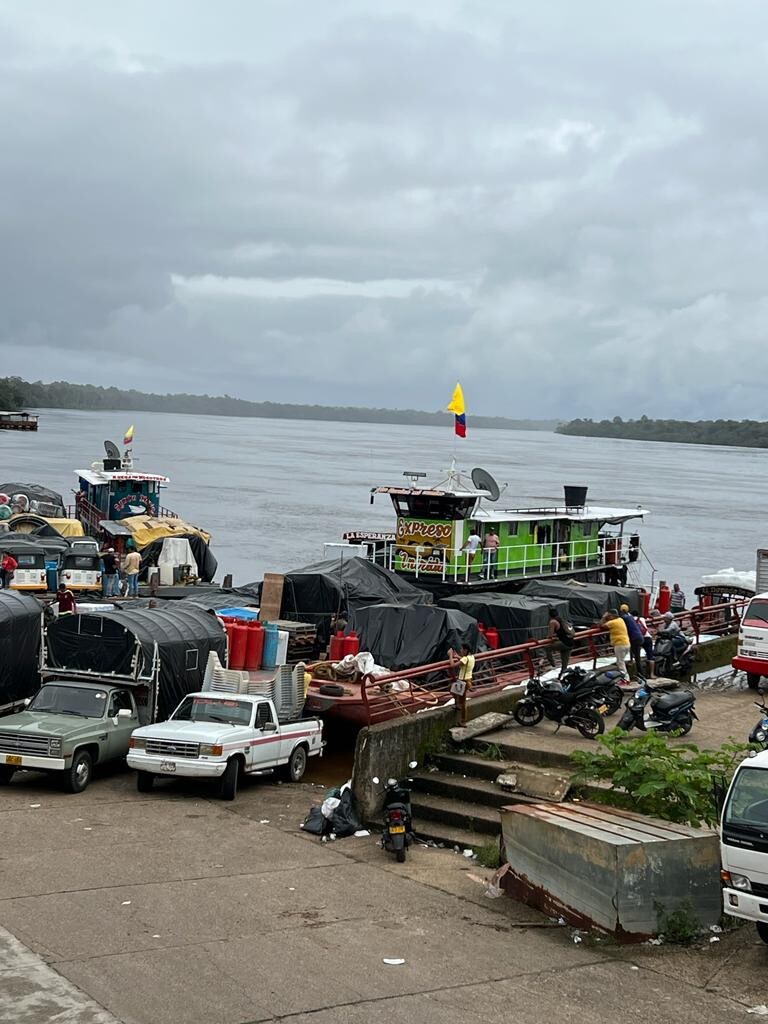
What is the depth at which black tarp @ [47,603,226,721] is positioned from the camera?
61.6 ft

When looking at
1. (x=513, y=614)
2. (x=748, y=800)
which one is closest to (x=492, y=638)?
(x=513, y=614)

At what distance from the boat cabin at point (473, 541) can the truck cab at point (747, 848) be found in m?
23.2

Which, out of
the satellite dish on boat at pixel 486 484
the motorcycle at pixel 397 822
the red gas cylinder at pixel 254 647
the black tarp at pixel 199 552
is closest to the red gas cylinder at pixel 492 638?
the red gas cylinder at pixel 254 647

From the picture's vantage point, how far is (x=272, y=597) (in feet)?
95.6

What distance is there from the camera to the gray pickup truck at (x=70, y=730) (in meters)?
15.9

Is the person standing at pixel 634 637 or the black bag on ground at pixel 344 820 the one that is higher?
the person standing at pixel 634 637

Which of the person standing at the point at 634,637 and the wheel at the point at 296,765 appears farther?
the person standing at the point at 634,637

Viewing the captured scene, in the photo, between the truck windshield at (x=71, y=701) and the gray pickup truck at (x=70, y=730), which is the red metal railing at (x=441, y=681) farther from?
the truck windshield at (x=71, y=701)

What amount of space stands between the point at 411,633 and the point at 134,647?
7827mm

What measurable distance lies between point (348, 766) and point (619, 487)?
123 metres

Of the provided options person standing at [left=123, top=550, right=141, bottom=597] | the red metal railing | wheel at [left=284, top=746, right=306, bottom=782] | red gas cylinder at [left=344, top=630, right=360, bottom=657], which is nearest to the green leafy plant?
the red metal railing

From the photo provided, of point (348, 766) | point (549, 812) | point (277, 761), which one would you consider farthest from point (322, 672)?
point (549, 812)

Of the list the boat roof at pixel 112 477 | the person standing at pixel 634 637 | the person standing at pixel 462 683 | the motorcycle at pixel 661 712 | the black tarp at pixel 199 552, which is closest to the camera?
the person standing at pixel 462 683

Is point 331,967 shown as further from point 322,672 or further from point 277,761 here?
point 322,672
